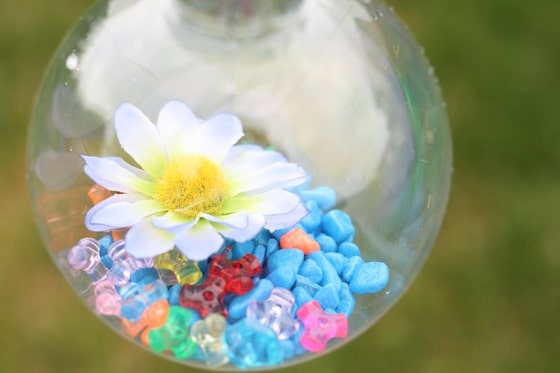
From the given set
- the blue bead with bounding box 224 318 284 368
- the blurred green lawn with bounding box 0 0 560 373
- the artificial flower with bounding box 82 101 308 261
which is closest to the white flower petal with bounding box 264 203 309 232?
the artificial flower with bounding box 82 101 308 261

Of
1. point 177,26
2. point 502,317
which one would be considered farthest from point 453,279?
point 177,26

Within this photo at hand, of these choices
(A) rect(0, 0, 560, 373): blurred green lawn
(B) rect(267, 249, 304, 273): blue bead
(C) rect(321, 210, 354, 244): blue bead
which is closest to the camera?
(B) rect(267, 249, 304, 273): blue bead

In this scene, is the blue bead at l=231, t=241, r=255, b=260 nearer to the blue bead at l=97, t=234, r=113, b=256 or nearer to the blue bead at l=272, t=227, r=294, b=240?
the blue bead at l=272, t=227, r=294, b=240

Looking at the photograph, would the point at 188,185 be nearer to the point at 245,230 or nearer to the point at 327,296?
the point at 245,230

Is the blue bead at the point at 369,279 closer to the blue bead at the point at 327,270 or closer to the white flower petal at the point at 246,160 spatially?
the blue bead at the point at 327,270

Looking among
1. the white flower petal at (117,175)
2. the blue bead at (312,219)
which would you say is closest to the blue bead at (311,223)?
the blue bead at (312,219)

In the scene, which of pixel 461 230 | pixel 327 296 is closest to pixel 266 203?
pixel 327 296
